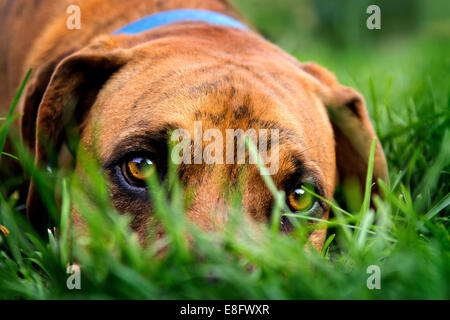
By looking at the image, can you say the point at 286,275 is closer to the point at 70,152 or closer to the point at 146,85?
the point at 146,85

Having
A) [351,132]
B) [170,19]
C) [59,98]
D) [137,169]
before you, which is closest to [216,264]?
[137,169]

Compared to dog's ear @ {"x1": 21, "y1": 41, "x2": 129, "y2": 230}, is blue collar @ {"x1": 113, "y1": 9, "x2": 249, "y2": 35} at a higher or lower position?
higher

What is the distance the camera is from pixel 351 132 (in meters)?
2.93

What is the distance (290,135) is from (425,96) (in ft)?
6.25

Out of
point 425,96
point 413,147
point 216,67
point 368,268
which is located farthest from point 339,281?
point 425,96

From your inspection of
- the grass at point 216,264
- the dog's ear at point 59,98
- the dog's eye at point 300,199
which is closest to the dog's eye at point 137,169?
the grass at point 216,264

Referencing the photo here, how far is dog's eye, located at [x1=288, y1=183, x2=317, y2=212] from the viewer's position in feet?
7.76

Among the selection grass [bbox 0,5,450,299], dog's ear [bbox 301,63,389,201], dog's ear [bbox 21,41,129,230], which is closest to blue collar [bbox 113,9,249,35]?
dog's ear [bbox 21,41,129,230]

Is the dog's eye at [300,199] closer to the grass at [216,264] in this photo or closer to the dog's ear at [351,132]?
the grass at [216,264]

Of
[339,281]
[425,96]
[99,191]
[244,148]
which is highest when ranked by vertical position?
[425,96]

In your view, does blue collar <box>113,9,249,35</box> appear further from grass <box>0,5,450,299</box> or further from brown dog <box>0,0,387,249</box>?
grass <box>0,5,450,299</box>

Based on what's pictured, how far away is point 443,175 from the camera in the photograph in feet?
9.38

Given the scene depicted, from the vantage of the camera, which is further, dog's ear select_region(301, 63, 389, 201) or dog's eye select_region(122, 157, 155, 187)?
dog's ear select_region(301, 63, 389, 201)

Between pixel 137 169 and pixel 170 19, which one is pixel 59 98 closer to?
pixel 137 169
